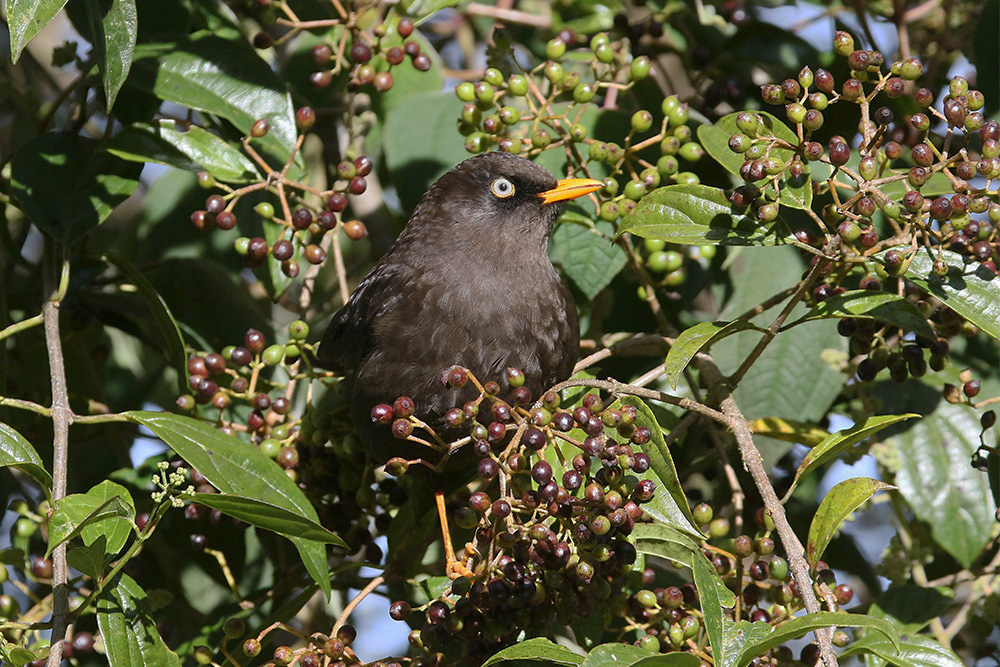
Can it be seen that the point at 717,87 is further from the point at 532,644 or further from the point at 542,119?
the point at 532,644

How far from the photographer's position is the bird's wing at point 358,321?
3.20m

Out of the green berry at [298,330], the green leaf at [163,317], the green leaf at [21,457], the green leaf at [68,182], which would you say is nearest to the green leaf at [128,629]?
the green leaf at [21,457]

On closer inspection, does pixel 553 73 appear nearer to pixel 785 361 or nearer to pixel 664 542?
pixel 785 361

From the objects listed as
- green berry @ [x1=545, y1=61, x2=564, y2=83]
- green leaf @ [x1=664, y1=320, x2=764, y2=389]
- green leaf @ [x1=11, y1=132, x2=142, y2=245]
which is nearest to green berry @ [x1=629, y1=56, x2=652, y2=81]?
green berry @ [x1=545, y1=61, x2=564, y2=83]

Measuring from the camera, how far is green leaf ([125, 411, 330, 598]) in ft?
7.93

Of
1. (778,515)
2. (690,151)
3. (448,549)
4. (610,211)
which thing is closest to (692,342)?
(778,515)

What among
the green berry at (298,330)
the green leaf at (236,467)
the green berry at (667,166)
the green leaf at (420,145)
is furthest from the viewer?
the green leaf at (420,145)

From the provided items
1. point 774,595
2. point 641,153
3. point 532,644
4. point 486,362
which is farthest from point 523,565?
point 641,153

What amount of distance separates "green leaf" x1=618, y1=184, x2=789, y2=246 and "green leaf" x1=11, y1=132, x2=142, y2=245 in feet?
4.90

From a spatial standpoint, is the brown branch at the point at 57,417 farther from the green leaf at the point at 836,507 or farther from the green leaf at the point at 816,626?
the green leaf at the point at 836,507

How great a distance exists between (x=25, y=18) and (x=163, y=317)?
1039 millimetres

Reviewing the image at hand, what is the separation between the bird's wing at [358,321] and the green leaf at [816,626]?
1.65 metres

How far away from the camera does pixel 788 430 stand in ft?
9.83

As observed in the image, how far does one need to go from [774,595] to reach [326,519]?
133 centimetres
